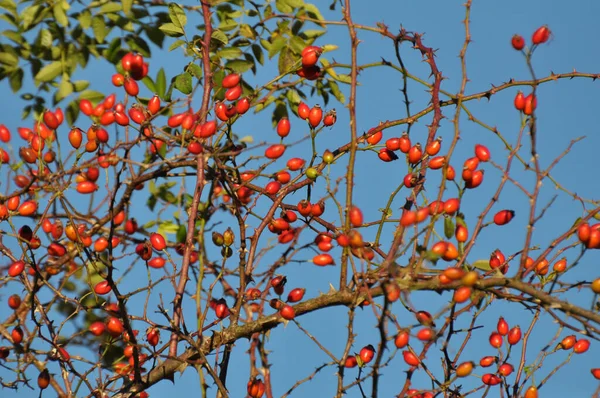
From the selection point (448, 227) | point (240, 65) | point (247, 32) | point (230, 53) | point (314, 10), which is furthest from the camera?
point (314, 10)

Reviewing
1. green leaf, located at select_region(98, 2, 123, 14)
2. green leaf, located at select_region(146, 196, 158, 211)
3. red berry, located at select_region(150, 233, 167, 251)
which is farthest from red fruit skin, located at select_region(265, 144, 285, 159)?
green leaf, located at select_region(146, 196, 158, 211)

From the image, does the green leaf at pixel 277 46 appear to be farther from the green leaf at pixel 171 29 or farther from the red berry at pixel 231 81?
the red berry at pixel 231 81

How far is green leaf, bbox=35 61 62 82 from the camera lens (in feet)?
16.5

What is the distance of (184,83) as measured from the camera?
373 centimetres

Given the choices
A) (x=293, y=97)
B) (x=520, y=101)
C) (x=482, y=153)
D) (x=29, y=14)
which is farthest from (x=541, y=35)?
(x=29, y=14)

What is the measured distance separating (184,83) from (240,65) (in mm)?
739

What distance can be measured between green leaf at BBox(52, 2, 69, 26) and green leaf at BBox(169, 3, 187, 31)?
1.45 m

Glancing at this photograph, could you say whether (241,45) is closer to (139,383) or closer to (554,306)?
(139,383)

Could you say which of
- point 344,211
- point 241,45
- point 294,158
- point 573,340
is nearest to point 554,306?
point 344,211

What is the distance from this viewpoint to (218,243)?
10.5 feet

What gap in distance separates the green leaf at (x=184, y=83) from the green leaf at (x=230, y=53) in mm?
574

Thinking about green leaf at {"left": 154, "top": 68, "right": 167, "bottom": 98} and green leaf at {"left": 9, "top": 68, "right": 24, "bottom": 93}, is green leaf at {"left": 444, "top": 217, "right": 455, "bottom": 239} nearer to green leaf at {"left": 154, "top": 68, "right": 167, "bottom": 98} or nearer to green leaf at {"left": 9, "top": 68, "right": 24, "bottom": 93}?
green leaf at {"left": 154, "top": 68, "right": 167, "bottom": 98}

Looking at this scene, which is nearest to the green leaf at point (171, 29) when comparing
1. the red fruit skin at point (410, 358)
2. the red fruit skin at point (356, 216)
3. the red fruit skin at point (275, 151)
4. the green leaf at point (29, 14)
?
the red fruit skin at point (275, 151)

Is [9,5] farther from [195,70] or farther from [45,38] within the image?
[195,70]
